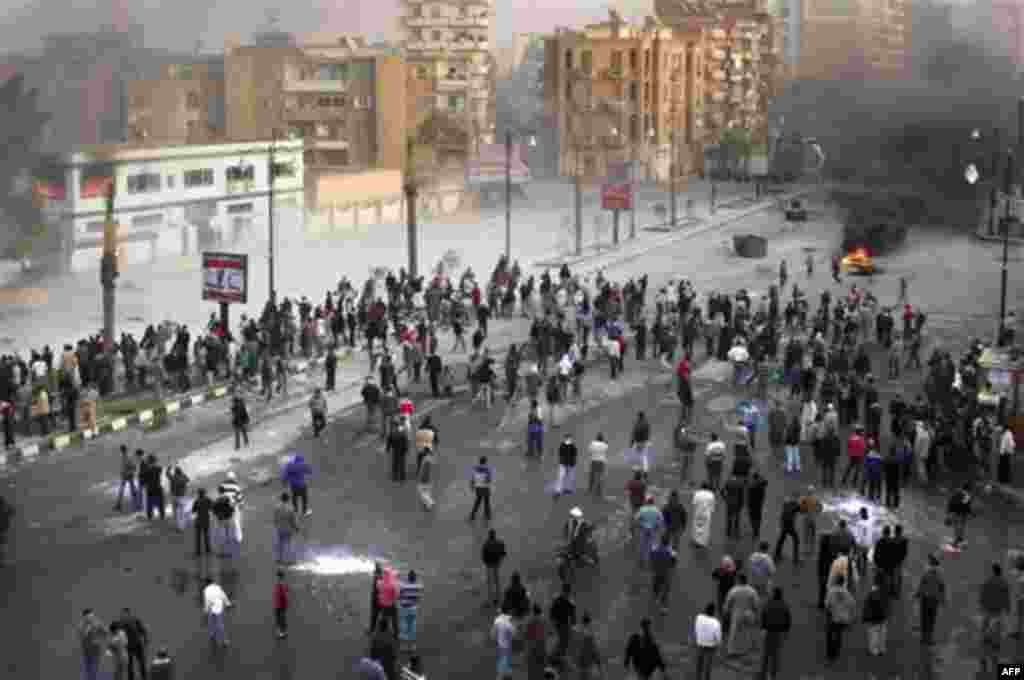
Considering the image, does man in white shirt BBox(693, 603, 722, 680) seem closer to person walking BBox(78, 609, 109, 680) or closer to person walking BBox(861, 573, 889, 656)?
person walking BBox(861, 573, 889, 656)

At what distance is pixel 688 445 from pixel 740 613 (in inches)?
299

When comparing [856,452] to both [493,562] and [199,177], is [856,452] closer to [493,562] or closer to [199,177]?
[493,562]

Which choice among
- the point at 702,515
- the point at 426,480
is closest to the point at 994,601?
the point at 702,515

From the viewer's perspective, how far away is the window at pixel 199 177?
58.3m

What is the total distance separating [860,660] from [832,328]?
2126 centimetres

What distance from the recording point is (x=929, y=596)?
1562 cm

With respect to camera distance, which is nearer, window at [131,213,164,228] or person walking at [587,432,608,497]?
person walking at [587,432,608,497]

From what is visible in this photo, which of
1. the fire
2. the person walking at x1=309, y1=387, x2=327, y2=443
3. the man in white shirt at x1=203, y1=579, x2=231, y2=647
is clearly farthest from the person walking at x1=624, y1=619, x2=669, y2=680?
the fire

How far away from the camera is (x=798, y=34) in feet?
513

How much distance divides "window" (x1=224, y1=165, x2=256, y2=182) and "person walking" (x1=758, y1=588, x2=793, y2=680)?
1945 inches

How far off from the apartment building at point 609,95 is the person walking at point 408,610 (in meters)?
84.9

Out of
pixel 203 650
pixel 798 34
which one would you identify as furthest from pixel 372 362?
pixel 798 34

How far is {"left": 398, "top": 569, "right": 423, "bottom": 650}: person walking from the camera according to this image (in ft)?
50.8

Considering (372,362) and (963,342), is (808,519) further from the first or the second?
(963,342)
